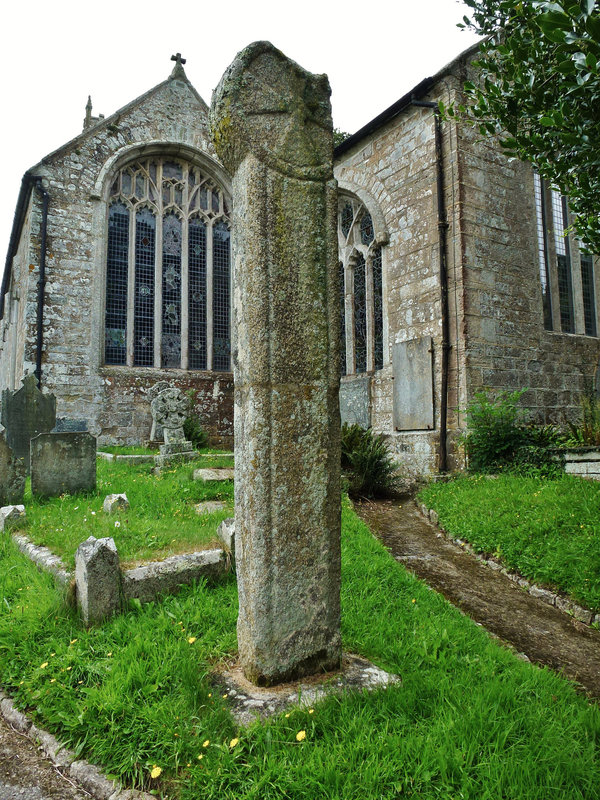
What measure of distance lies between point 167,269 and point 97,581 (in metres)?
Answer: 10.7

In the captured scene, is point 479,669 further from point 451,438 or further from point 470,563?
point 451,438

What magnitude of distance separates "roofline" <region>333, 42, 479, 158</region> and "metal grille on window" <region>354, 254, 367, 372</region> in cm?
234

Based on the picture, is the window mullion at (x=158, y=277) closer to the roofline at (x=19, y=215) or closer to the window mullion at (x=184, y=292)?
the window mullion at (x=184, y=292)

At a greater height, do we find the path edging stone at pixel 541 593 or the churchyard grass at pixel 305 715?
the churchyard grass at pixel 305 715

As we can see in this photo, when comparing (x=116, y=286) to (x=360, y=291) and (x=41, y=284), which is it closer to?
(x=41, y=284)

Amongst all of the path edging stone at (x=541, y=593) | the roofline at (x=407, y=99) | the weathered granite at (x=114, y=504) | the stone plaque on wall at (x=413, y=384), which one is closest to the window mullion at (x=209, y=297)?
the roofline at (x=407, y=99)

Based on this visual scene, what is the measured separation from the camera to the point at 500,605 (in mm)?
4281

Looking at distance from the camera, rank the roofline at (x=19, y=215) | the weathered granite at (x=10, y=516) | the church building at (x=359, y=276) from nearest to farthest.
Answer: the weathered granite at (x=10, y=516), the church building at (x=359, y=276), the roofline at (x=19, y=215)

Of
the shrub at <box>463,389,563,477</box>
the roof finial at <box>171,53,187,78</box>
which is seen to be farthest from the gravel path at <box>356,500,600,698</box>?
the roof finial at <box>171,53,187,78</box>

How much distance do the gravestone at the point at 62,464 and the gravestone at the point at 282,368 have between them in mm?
4246

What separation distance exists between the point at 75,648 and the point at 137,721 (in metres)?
0.78

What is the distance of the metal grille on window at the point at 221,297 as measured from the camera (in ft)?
43.3

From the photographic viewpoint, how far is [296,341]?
256 cm

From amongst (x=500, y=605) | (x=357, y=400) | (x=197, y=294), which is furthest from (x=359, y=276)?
(x=500, y=605)
